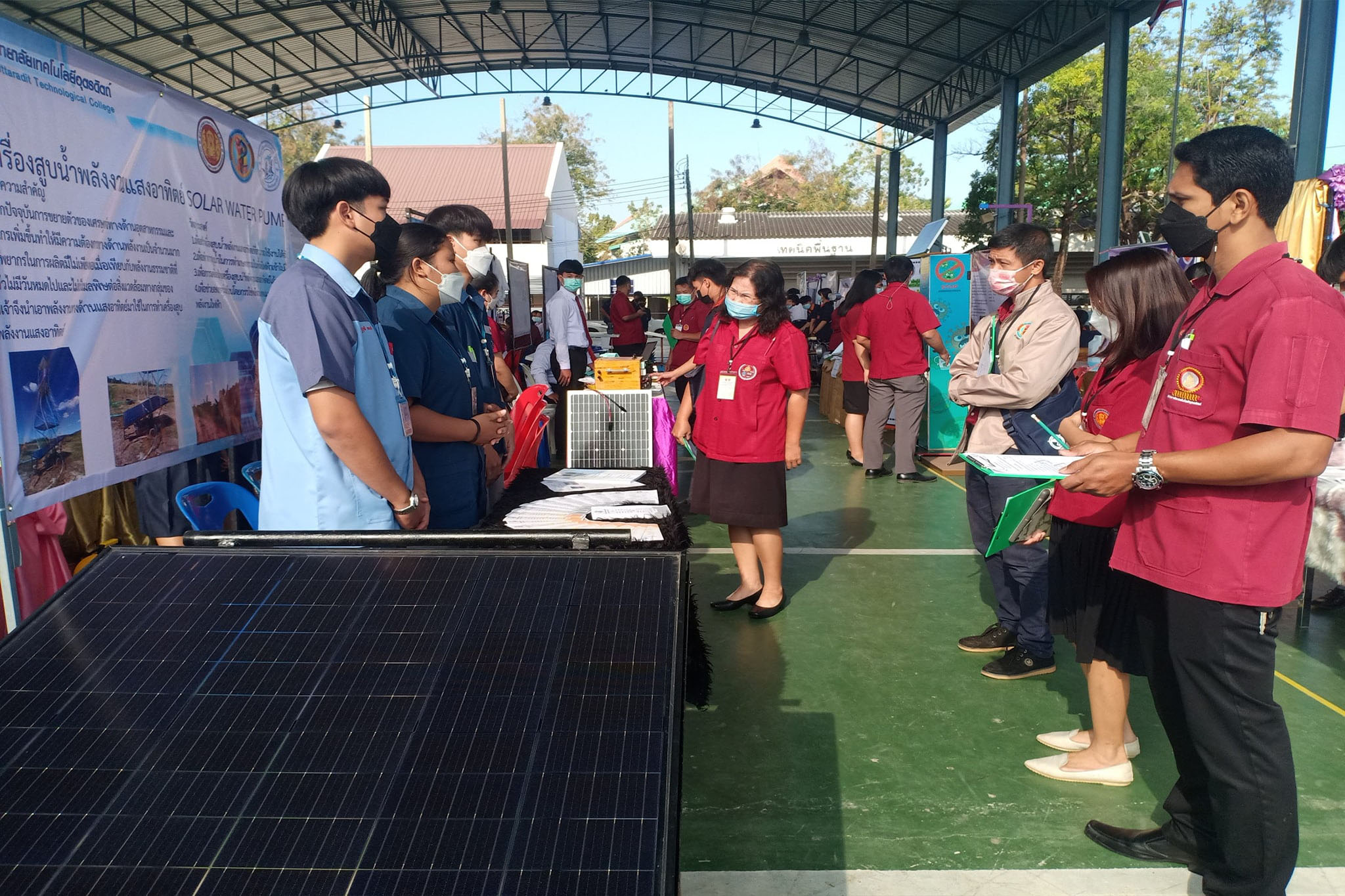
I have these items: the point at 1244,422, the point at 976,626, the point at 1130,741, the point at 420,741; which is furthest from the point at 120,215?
the point at 976,626

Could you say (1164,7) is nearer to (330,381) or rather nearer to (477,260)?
(477,260)

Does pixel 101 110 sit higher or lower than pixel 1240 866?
higher

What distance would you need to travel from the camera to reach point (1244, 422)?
5.78ft

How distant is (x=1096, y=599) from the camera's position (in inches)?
104

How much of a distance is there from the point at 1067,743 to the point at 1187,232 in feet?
5.80

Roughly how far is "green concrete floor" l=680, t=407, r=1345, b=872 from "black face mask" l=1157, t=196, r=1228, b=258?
159cm

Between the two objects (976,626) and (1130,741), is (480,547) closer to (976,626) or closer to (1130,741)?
(1130,741)

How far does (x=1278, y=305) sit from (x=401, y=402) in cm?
197

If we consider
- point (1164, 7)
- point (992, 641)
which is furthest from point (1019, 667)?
point (1164, 7)

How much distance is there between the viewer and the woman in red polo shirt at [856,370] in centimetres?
813

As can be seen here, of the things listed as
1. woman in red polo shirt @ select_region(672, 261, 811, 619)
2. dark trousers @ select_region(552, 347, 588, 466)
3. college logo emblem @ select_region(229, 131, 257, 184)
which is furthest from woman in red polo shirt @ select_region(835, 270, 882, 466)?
college logo emblem @ select_region(229, 131, 257, 184)

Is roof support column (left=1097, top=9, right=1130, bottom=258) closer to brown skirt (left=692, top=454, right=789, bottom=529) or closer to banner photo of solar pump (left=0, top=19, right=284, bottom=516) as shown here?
brown skirt (left=692, top=454, right=789, bottom=529)

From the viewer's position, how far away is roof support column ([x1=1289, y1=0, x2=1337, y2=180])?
737cm

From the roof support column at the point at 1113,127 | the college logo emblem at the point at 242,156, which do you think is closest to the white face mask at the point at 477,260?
the college logo emblem at the point at 242,156
